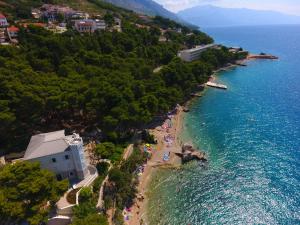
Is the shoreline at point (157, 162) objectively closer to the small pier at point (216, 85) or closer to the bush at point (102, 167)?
the bush at point (102, 167)

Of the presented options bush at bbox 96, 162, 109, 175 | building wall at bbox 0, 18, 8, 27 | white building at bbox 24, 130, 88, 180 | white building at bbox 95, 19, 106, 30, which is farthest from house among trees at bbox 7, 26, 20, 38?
bush at bbox 96, 162, 109, 175

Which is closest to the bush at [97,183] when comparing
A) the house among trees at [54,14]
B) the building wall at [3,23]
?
the building wall at [3,23]

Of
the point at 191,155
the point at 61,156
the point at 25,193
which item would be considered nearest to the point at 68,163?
the point at 61,156

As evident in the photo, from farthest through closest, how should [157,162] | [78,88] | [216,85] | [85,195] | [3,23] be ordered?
[3,23] < [216,85] < [78,88] < [157,162] < [85,195]

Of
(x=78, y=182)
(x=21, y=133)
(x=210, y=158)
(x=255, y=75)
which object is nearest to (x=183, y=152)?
(x=210, y=158)

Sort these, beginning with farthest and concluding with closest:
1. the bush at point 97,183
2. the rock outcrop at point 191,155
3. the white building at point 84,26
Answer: the white building at point 84,26, the rock outcrop at point 191,155, the bush at point 97,183

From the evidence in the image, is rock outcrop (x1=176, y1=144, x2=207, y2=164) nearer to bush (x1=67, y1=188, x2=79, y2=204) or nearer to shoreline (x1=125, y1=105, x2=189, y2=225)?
shoreline (x1=125, y1=105, x2=189, y2=225)

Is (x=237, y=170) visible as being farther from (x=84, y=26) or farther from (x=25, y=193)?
(x=84, y=26)
